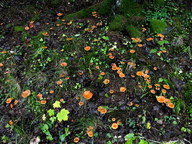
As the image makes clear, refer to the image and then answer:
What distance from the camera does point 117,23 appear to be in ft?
15.2

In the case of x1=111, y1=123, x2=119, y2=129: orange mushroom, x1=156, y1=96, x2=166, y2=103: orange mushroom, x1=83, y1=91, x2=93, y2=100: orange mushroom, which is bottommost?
x1=111, y1=123, x2=119, y2=129: orange mushroom

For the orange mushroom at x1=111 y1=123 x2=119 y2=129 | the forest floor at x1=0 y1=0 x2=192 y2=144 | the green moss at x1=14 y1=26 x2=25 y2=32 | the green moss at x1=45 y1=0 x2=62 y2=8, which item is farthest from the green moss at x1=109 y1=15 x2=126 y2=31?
the orange mushroom at x1=111 y1=123 x2=119 y2=129

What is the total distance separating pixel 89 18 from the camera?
16.6 feet

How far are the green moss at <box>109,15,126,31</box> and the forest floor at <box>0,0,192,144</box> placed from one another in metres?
0.13

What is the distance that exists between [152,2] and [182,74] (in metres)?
2.53

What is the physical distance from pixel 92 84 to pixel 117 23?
1.85 m

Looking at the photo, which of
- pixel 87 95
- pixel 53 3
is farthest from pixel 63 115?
pixel 53 3

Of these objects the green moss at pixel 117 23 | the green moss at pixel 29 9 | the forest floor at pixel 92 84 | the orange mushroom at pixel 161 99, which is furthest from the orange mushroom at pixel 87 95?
the green moss at pixel 29 9

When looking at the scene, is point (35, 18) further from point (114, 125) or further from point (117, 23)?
point (114, 125)

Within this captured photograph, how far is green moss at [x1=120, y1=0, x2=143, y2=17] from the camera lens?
476cm

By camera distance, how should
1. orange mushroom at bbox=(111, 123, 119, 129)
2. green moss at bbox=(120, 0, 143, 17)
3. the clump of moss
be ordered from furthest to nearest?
the clump of moss
green moss at bbox=(120, 0, 143, 17)
orange mushroom at bbox=(111, 123, 119, 129)

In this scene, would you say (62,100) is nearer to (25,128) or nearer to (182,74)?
(25,128)

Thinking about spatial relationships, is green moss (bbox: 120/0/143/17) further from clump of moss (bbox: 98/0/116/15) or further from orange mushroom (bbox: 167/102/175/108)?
orange mushroom (bbox: 167/102/175/108)

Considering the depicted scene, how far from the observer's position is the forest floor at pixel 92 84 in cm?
314
